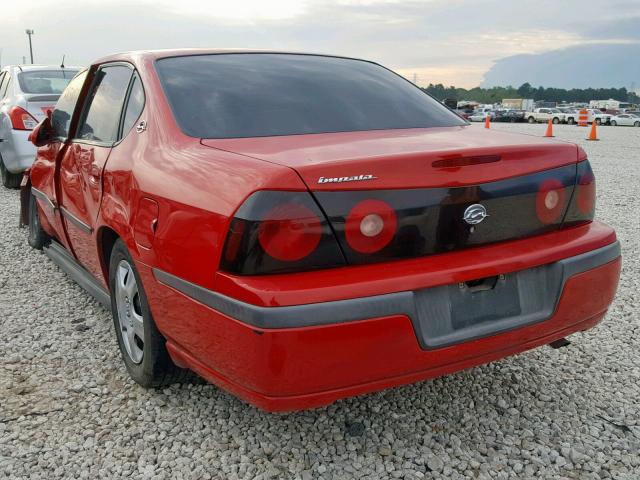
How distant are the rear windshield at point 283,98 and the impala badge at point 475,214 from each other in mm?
728

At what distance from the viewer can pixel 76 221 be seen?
3371 millimetres

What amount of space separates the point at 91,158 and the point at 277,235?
1.64m

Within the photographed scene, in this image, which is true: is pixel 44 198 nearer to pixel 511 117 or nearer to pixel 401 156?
pixel 401 156

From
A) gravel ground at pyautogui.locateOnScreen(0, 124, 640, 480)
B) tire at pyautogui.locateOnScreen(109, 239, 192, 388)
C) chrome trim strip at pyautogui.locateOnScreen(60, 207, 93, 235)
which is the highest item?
chrome trim strip at pyautogui.locateOnScreen(60, 207, 93, 235)

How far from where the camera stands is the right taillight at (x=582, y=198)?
2400mm

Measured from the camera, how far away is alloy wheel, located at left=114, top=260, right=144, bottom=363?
2684mm

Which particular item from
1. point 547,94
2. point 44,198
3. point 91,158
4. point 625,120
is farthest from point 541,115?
point 547,94

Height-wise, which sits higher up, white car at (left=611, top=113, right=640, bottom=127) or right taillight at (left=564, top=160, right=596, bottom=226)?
right taillight at (left=564, top=160, right=596, bottom=226)

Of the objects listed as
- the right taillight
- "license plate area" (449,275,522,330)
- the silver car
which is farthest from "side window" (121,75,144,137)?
the silver car

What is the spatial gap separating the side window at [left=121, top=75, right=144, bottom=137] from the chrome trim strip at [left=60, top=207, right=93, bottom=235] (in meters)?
0.56

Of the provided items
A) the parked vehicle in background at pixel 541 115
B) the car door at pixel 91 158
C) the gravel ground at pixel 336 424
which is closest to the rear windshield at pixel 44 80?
the car door at pixel 91 158

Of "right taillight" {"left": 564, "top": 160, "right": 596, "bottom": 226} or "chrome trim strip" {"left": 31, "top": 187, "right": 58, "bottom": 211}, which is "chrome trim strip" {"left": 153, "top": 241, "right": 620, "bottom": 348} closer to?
"right taillight" {"left": 564, "top": 160, "right": 596, "bottom": 226}

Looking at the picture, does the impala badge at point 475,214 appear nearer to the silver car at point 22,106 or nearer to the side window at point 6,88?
the silver car at point 22,106

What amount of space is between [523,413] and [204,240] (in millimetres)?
1568
